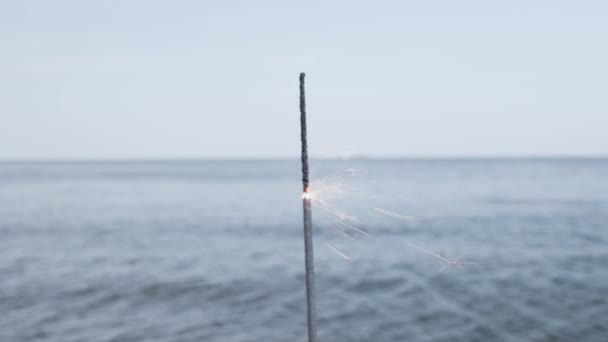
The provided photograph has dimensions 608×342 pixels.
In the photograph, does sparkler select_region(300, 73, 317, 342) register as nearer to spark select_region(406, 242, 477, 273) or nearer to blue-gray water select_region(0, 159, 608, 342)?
blue-gray water select_region(0, 159, 608, 342)

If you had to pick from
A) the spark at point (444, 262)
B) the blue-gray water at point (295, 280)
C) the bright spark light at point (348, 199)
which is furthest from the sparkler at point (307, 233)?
the spark at point (444, 262)

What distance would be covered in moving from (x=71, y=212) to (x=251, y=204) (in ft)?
92.9

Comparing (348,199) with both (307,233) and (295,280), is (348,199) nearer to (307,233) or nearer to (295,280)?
(295,280)

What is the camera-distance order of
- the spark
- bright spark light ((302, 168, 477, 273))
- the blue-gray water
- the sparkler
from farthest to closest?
1. the spark
2. the blue-gray water
3. bright spark light ((302, 168, 477, 273))
4. the sparkler

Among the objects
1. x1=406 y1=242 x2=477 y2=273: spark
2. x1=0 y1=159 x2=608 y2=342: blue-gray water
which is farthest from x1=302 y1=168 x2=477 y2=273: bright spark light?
x1=0 y1=159 x2=608 y2=342: blue-gray water

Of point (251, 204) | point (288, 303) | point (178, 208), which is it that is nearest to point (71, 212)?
point (178, 208)

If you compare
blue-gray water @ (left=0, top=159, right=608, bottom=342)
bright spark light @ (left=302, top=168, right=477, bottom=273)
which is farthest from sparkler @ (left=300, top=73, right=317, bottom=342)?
blue-gray water @ (left=0, top=159, right=608, bottom=342)

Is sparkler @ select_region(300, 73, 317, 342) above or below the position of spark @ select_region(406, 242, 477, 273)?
above

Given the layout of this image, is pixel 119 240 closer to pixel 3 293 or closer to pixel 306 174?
pixel 3 293

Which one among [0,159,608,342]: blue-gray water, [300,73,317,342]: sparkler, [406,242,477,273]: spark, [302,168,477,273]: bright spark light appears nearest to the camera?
[300,73,317,342]: sparkler

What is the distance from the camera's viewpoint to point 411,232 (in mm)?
56844

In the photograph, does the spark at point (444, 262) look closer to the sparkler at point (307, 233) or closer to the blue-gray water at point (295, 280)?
the blue-gray water at point (295, 280)

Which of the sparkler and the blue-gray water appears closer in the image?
the sparkler

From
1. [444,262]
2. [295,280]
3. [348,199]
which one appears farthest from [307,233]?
[348,199]
